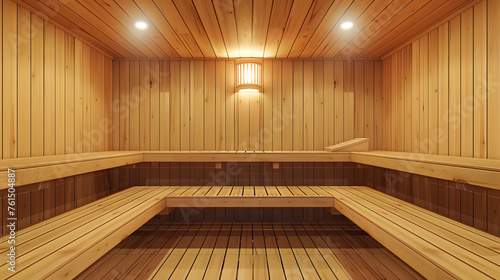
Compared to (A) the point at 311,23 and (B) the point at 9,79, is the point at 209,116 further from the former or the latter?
(B) the point at 9,79

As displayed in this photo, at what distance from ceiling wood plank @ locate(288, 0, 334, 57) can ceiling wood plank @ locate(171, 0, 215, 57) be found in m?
0.88

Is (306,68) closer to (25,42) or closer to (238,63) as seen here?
(238,63)

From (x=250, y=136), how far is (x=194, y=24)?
136 centimetres

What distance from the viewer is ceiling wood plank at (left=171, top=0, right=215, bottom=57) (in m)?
1.82

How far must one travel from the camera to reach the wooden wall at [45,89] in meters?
1.74

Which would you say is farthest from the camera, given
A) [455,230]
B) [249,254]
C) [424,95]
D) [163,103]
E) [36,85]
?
[163,103]

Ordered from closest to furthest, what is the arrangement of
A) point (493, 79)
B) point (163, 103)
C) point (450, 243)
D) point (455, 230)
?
point (450, 243) → point (455, 230) → point (493, 79) → point (163, 103)

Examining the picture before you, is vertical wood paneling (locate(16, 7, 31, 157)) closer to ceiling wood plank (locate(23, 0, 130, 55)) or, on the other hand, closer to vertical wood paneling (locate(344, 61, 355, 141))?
ceiling wood plank (locate(23, 0, 130, 55))

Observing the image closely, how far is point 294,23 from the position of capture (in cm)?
209

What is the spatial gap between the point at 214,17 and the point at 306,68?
4.52ft

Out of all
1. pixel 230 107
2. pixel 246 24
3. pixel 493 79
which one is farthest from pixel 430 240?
pixel 230 107

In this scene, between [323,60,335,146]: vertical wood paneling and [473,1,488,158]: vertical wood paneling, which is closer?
[473,1,488,158]: vertical wood paneling

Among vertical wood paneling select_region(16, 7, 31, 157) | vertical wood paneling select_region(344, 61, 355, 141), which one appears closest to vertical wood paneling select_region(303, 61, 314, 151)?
vertical wood paneling select_region(344, 61, 355, 141)

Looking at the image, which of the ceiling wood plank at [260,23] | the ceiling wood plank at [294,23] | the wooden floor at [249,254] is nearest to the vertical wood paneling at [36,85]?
the wooden floor at [249,254]
